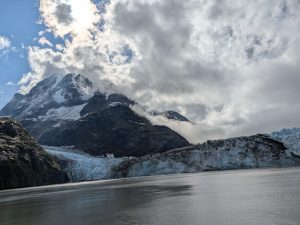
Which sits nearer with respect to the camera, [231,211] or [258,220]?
[258,220]

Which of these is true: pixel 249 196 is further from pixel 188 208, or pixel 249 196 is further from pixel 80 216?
pixel 80 216

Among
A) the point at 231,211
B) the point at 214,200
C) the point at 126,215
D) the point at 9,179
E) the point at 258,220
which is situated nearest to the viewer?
the point at 258,220

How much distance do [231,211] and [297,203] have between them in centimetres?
802

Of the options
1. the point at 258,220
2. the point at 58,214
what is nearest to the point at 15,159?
the point at 58,214

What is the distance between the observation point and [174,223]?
4216 centimetres

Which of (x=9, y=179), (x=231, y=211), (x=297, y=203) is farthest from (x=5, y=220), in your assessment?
(x=9, y=179)

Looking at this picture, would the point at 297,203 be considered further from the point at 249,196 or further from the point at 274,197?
the point at 249,196

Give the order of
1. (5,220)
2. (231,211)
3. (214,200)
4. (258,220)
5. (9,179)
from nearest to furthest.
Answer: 1. (258,220)
2. (231,211)
3. (5,220)
4. (214,200)
5. (9,179)

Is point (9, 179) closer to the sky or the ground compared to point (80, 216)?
closer to the sky

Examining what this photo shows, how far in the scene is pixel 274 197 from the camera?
190ft

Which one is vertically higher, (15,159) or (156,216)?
(15,159)

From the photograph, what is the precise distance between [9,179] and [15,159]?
11369 mm

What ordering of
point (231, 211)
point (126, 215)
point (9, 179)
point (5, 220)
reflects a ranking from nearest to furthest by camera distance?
point (231, 211) < point (126, 215) < point (5, 220) < point (9, 179)

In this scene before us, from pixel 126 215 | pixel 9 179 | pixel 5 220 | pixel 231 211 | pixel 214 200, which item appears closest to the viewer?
pixel 231 211
